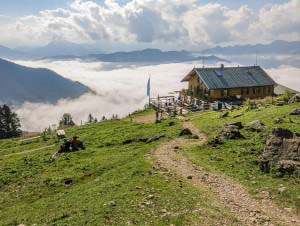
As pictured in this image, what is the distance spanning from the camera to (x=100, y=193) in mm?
17906

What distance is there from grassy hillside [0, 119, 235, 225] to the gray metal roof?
36238 millimetres

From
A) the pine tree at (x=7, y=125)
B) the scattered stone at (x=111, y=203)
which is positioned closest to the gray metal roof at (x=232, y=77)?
the scattered stone at (x=111, y=203)

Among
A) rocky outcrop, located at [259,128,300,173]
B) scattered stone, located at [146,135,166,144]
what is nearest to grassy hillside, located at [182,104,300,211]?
rocky outcrop, located at [259,128,300,173]

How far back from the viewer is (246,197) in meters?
16.9

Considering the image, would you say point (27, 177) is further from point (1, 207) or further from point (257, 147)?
point (257, 147)

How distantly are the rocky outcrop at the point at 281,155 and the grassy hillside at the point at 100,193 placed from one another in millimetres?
5375

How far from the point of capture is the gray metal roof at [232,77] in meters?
64.0

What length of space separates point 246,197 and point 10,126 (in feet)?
301

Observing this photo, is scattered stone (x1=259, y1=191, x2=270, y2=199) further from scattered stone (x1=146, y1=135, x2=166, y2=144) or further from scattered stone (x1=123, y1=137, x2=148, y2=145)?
scattered stone (x1=123, y1=137, x2=148, y2=145)

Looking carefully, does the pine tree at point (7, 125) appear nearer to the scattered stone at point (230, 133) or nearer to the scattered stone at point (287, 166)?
the scattered stone at point (230, 133)

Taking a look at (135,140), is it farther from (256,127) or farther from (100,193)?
(100,193)

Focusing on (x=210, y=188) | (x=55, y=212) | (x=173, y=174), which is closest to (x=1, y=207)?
(x=55, y=212)

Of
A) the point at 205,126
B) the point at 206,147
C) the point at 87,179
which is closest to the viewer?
the point at 87,179

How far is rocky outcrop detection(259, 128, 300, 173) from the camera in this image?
64.1 feet
